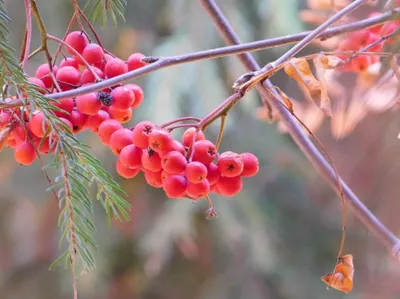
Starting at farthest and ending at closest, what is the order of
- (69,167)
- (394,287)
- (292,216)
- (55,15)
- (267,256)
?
(292,216) < (394,287) < (267,256) < (55,15) < (69,167)

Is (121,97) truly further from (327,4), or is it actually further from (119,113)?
(327,4)

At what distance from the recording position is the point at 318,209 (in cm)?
167

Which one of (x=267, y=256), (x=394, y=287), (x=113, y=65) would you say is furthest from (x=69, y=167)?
(x=394, y=287)

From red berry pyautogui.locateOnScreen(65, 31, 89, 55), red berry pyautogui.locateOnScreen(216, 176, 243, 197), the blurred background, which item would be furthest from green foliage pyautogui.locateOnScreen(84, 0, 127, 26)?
the blurred background

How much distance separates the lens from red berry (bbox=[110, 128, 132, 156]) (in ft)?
1.05

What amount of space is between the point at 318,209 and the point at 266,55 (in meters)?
0.48

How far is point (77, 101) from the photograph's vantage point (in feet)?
1.01

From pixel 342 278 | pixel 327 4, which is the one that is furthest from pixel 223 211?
pixel 342 278

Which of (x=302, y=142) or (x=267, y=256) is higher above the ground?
(x=267, y=256)

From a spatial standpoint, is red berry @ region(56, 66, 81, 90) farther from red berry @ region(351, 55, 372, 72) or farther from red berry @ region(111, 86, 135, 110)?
red berry @ region(351, 55, 372, 72)

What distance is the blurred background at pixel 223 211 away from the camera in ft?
4.13

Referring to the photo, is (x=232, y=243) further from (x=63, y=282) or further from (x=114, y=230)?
(x=63, y=282)

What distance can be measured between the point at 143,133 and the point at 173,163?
0.02 meters

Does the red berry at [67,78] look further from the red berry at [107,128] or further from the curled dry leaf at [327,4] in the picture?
the curled dry leaf at [327,4]
